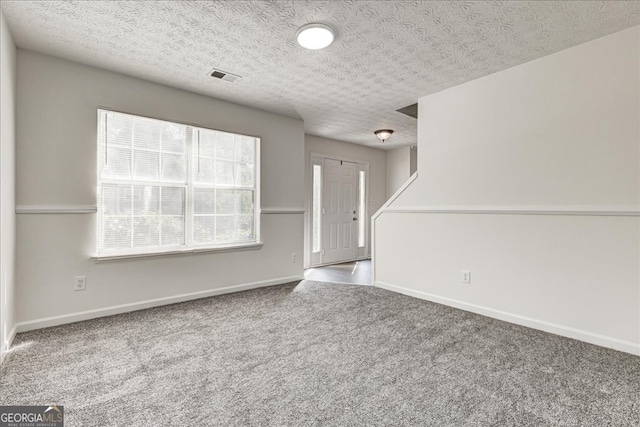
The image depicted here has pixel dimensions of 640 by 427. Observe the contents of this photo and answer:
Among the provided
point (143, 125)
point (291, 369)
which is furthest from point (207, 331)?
point (143, 125)

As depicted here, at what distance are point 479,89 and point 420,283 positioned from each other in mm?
2107

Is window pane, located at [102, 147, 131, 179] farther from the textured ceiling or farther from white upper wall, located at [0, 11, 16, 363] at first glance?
the textured ceiling

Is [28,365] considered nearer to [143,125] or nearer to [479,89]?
[143,125]

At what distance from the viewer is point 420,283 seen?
3574 mm

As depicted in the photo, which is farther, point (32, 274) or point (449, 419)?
point (32, 274)

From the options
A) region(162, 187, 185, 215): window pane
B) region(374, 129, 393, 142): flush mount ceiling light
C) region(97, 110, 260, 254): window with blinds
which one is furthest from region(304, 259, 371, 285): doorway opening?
region(374, 129, 393, 142): flush mount ceiling light

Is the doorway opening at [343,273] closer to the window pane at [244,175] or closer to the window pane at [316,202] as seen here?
the window pane at [316,202]

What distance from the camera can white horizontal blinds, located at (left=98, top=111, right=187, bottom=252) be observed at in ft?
9.62

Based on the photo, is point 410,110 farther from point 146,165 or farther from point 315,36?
point 146,165

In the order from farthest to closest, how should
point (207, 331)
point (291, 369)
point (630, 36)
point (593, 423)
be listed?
point (207, 331) < point (630, 36) < point (291, 369) < point (593, 423)

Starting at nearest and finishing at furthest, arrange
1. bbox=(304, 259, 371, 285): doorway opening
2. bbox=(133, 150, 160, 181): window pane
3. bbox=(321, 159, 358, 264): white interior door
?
bbox=(133, 150, 160, 181): window pane < bbox=(304, 259, 371, 285): doorway opening < bbox=(321, 159, 358, 264): white interior door

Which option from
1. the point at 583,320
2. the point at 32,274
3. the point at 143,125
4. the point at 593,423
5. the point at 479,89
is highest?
the point at 479,89

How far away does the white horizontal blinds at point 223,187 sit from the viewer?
3527mm

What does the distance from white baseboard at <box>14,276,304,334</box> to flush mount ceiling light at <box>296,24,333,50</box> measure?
8.96ft
